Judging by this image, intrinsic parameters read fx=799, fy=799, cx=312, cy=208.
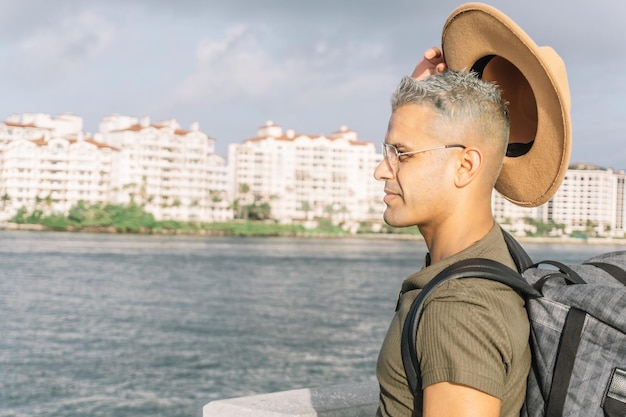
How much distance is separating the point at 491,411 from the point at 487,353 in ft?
0.28

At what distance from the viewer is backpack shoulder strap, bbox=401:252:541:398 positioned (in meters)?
1.22

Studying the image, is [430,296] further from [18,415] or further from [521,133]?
[18,415]

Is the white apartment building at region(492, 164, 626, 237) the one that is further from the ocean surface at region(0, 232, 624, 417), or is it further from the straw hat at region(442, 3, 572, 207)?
the straw hat at region(442, 3, 572, 207)

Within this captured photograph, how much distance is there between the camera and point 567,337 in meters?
1.20

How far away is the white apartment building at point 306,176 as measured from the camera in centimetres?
9756

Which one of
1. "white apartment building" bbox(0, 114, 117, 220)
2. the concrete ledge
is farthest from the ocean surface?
"white apartment building" bbox(0, 114, 117, 220)

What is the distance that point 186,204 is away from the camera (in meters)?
89.9

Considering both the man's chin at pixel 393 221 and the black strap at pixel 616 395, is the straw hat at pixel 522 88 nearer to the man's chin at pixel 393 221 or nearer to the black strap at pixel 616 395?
the man's chin at pixel 393 221

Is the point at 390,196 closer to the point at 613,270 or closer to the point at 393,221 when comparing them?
the point at 393,221

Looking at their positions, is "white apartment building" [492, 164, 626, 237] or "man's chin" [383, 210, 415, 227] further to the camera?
"white apartment building" [492, 164, 626, 237]

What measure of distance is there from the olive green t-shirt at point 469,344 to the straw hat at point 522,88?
333 millimetres

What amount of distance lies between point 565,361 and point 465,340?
0.17 meters

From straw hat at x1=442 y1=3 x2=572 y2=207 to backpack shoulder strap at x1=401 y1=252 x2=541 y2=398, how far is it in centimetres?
36

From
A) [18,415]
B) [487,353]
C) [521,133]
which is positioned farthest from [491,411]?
[18,415]
